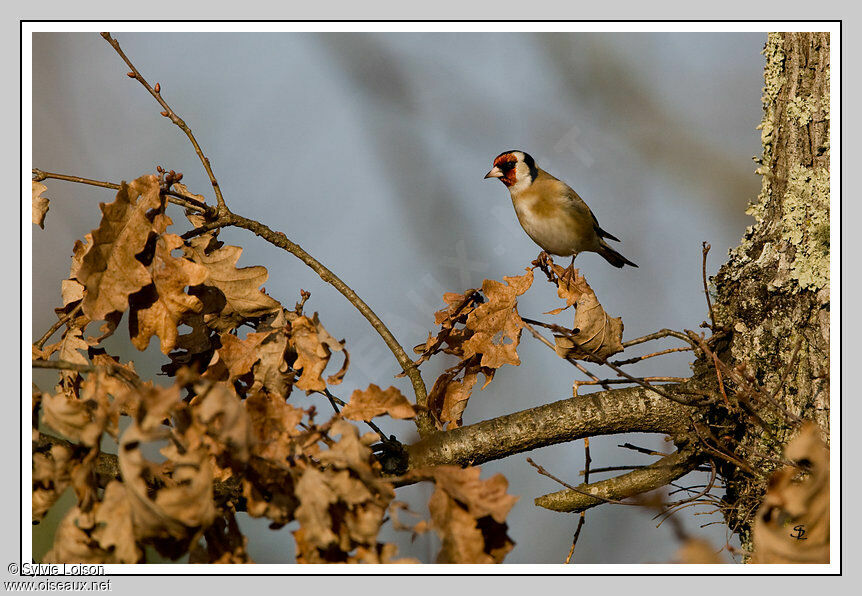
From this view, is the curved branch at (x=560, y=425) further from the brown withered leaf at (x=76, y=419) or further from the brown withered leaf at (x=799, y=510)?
the brown withered leaf at (x=76, y=419)

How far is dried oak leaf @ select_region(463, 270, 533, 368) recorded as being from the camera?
6.35ft

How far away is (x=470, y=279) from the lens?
3.85 m

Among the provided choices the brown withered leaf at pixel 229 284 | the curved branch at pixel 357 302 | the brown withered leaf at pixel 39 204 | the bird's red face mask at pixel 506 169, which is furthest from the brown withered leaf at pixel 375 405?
the bird's red face mask at pixel 506 169

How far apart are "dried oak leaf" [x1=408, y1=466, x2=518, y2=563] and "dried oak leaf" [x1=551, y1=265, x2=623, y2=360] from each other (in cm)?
67

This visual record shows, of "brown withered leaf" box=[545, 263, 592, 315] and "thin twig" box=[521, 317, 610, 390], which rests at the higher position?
"brown withered leaf" box=[545, 263, 592, 315]

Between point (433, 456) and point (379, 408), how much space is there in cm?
43

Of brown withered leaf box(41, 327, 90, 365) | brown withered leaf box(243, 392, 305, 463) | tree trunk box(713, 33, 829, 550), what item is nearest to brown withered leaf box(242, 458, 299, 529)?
brown withered leaf box(243, 392, 305, 463)

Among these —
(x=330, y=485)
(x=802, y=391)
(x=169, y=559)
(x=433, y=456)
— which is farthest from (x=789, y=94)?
(x=169, y=559)

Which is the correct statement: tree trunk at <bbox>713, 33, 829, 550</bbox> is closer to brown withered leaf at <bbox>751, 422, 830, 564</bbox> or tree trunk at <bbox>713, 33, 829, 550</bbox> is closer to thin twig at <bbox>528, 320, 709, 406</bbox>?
thin twig at <bbox>528, 320, 709, 406</bbox>

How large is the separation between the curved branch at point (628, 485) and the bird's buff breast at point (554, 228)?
123 cm

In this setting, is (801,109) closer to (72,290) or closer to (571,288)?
(571,288)

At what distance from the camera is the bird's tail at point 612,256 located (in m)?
3.56

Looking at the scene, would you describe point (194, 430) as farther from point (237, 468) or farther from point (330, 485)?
point (330, 485)

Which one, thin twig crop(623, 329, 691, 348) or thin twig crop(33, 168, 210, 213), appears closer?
thin twig crop(33, 168, 210, 213)
